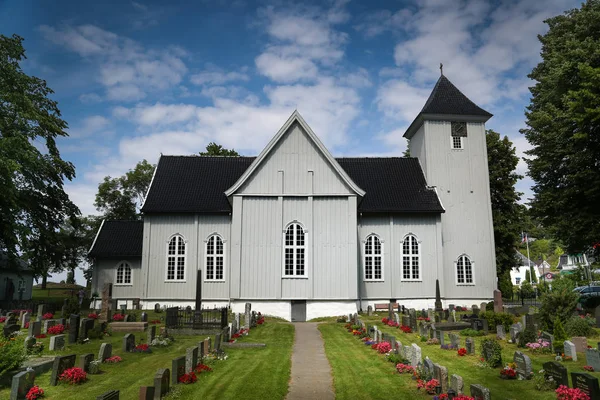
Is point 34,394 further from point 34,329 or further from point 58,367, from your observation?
point 34,329

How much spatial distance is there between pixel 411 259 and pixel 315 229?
7.15 metres

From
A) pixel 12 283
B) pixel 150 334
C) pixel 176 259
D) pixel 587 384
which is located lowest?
pixel 587 384

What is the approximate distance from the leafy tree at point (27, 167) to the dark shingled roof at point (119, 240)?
275cm

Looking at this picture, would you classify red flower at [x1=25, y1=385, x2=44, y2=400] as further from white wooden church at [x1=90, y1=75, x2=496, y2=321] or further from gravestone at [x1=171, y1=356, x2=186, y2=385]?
white wooden church at [x1=90, y1=75, x2=496, y2=321]

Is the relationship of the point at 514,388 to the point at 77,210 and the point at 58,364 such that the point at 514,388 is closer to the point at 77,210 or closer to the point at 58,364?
the point at 58,364

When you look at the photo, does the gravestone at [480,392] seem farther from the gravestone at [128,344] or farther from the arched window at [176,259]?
the arched window at [176,259]

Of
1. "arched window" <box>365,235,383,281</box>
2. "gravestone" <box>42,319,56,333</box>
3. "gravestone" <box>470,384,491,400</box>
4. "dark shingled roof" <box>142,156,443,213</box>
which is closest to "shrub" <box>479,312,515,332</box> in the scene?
"arched window" <box>365,235,383,281</box>

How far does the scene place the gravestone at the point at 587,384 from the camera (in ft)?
31.6

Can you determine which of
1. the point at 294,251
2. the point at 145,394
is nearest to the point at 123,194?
the point at 294,251

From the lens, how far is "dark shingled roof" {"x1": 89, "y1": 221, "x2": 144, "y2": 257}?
33094 mm

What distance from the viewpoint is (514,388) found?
11836 millimetres

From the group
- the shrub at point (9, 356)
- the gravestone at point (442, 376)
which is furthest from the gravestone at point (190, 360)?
the gravestone at point (442, 376)

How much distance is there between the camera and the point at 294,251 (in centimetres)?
2875

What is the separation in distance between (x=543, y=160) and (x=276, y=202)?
16.1 metres
